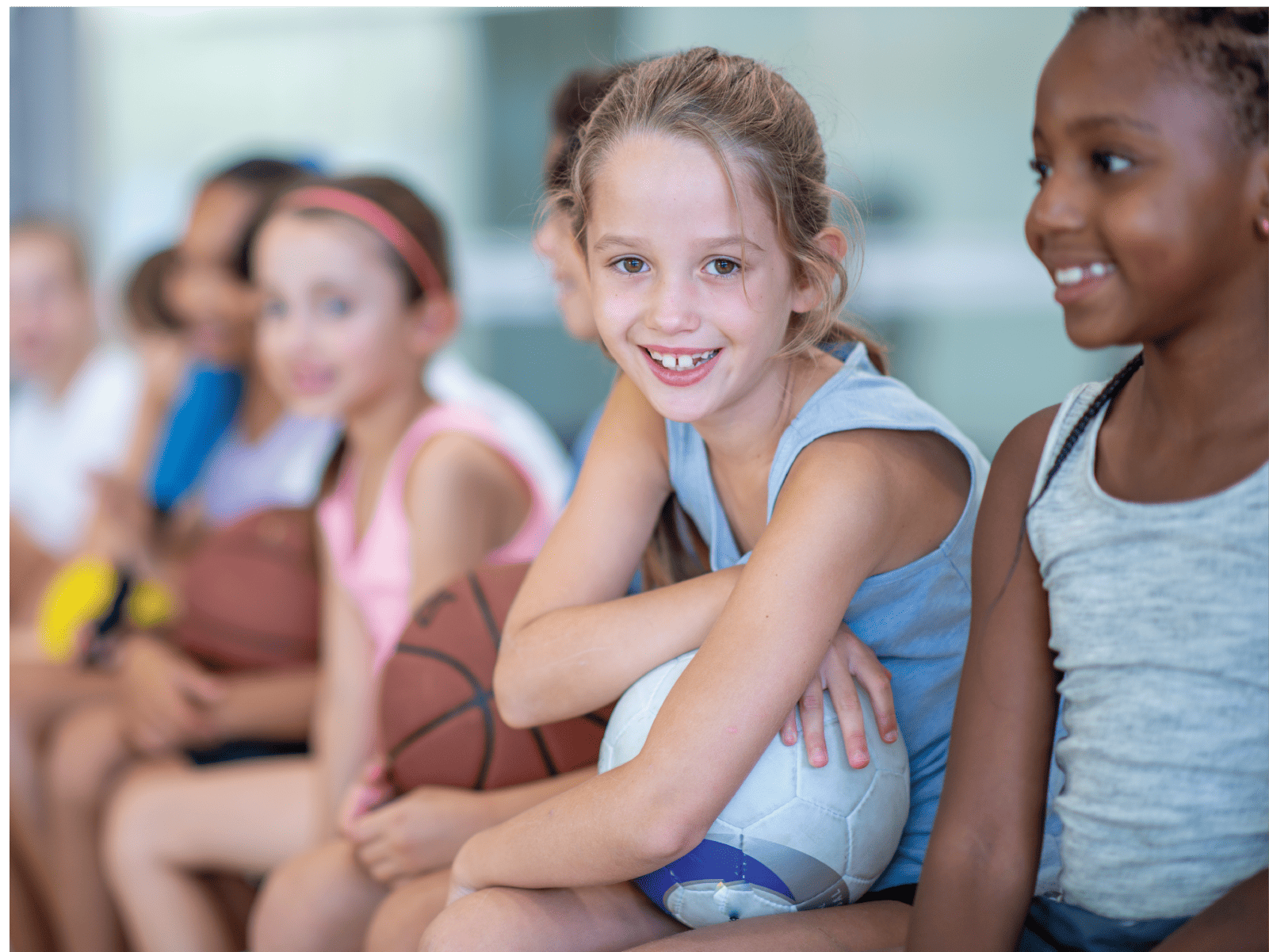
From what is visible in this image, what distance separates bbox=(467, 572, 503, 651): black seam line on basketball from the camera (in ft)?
4.84

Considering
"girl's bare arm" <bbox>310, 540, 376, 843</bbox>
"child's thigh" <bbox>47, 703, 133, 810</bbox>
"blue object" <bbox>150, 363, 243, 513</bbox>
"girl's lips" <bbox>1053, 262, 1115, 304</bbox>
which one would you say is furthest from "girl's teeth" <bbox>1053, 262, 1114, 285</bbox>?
"blue object" <bbox>150, 363, 243, 513</bbox>

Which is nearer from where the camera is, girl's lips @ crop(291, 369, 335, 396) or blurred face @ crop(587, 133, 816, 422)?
blurred face @ crop(587, 133, 816, 422)

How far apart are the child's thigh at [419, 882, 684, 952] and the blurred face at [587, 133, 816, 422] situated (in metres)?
0.52

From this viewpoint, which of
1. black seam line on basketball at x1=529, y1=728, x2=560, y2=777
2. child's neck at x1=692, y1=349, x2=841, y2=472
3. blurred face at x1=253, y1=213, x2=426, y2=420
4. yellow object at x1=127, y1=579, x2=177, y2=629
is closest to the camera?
child's neck at x1=692, y1=349, x2=841, y2=472

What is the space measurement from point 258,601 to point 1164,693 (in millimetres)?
1579

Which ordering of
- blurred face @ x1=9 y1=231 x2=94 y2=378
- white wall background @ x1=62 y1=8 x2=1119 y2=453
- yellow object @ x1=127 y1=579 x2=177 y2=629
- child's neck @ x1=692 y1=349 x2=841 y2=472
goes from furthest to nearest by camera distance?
white wall background @ x1=62 y1=8 x2=1119 y2=453
blurred face @ x1=9 y1=231 x2=94 y2=378
yellow object @ x1=127 y1=579 x2=177 y2=629
child's neck @ x1=692 y1=349 x2=841 y2=472

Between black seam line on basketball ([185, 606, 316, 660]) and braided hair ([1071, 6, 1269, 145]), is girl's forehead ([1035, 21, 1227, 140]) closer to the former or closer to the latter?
braided hair ([1071, 6, 1269, 145])

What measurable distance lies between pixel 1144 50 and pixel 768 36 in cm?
443

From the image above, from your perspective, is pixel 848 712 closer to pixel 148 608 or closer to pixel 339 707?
pixel 339 707

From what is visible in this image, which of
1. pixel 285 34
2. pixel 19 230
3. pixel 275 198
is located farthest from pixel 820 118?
pixel 285 34

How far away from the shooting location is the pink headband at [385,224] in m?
2.07

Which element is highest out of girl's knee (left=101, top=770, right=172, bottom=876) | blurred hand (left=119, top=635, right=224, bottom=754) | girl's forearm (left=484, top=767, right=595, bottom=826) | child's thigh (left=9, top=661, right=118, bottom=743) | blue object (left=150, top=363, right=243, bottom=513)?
blue object (left=150, top=363, right=243, bottom=513)

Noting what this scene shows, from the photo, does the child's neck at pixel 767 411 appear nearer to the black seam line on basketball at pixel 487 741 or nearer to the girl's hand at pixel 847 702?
the girl's hand at pixel 847 702

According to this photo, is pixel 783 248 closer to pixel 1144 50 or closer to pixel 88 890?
pixel 1144 50
